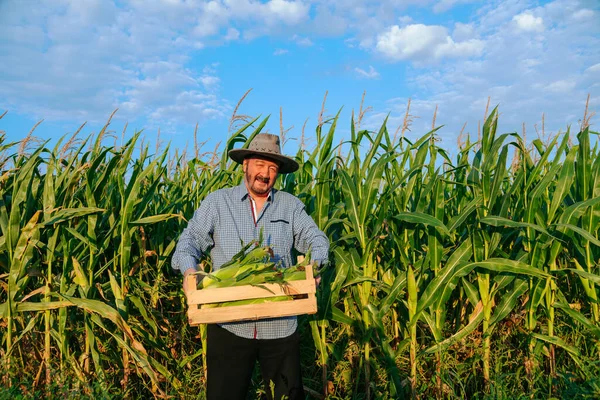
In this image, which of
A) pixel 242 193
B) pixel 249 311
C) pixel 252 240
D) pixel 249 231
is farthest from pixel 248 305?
pixel 242 193

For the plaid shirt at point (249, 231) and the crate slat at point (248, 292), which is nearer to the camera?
the crate slat at point (248, 292)

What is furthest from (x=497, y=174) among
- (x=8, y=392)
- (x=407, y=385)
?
(x=8, y=392)

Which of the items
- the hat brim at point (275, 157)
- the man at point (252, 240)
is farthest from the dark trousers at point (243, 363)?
the hat brim at point (275, 157)

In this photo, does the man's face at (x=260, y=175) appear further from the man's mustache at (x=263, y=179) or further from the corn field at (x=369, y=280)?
the corn field at (x=369, y=280)

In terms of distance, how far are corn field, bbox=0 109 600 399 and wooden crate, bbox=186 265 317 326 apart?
0.99 metres

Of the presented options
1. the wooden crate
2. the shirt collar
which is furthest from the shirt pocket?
the wooden crate

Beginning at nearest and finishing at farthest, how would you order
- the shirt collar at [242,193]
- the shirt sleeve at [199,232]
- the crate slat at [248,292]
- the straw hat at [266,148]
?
the crate slat at [248,292] → the shirt sleeve at [199,232] → the straw hat at [266,148] → the shirt collar at [242,193]

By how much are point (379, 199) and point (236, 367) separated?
1.60 m

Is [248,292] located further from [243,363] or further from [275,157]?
[275,157]

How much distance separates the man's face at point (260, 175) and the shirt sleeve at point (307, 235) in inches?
12.0

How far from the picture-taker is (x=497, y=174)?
10.9ft

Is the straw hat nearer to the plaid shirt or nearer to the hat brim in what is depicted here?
the hat brim

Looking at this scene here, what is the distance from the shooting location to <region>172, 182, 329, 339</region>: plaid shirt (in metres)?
2.83

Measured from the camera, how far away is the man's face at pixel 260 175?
9.51 ft
